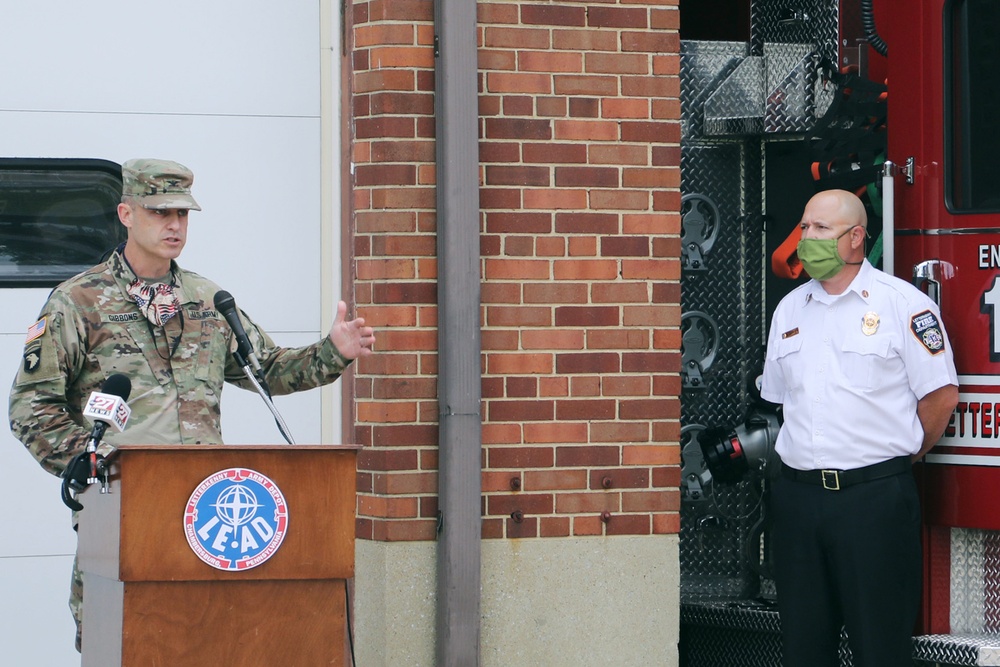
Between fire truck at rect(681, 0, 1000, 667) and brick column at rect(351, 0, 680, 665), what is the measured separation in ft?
2.43

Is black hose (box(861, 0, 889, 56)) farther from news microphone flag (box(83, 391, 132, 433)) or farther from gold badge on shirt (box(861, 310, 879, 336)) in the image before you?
news microphone flag (box(83, 391, 132, 433))

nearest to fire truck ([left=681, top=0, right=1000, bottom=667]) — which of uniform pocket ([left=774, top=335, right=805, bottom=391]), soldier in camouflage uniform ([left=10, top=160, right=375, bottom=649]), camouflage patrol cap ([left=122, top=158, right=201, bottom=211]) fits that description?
uniform pocket ([left=774, top=335, right=805, bottom=391])

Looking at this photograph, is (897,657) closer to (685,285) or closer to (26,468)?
(685,285)

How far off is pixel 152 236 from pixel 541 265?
4.52ft

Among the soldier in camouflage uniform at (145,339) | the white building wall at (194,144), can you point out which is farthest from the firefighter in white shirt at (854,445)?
the white building wall at (194,144)

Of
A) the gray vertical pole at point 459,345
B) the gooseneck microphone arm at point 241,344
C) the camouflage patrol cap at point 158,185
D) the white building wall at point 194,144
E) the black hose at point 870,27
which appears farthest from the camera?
the black hose at point 870,27

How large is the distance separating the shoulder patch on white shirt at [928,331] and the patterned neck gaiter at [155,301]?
2329mm

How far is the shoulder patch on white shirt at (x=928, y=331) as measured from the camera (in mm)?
4859

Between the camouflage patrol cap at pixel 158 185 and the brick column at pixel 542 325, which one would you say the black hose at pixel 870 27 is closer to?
the brick column at pixel 542 325

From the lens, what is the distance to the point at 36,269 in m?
5.41

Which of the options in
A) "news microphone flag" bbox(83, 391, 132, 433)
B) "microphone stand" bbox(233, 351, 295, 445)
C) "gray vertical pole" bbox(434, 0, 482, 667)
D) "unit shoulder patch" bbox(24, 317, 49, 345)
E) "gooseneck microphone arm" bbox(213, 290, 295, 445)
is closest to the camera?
"news microphone flag" bbox(83, 391, 132, 433)

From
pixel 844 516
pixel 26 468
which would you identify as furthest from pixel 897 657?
pixel 26 468

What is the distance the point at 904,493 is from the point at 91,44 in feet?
10.5

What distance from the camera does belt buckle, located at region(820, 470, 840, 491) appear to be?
16.0 feet
